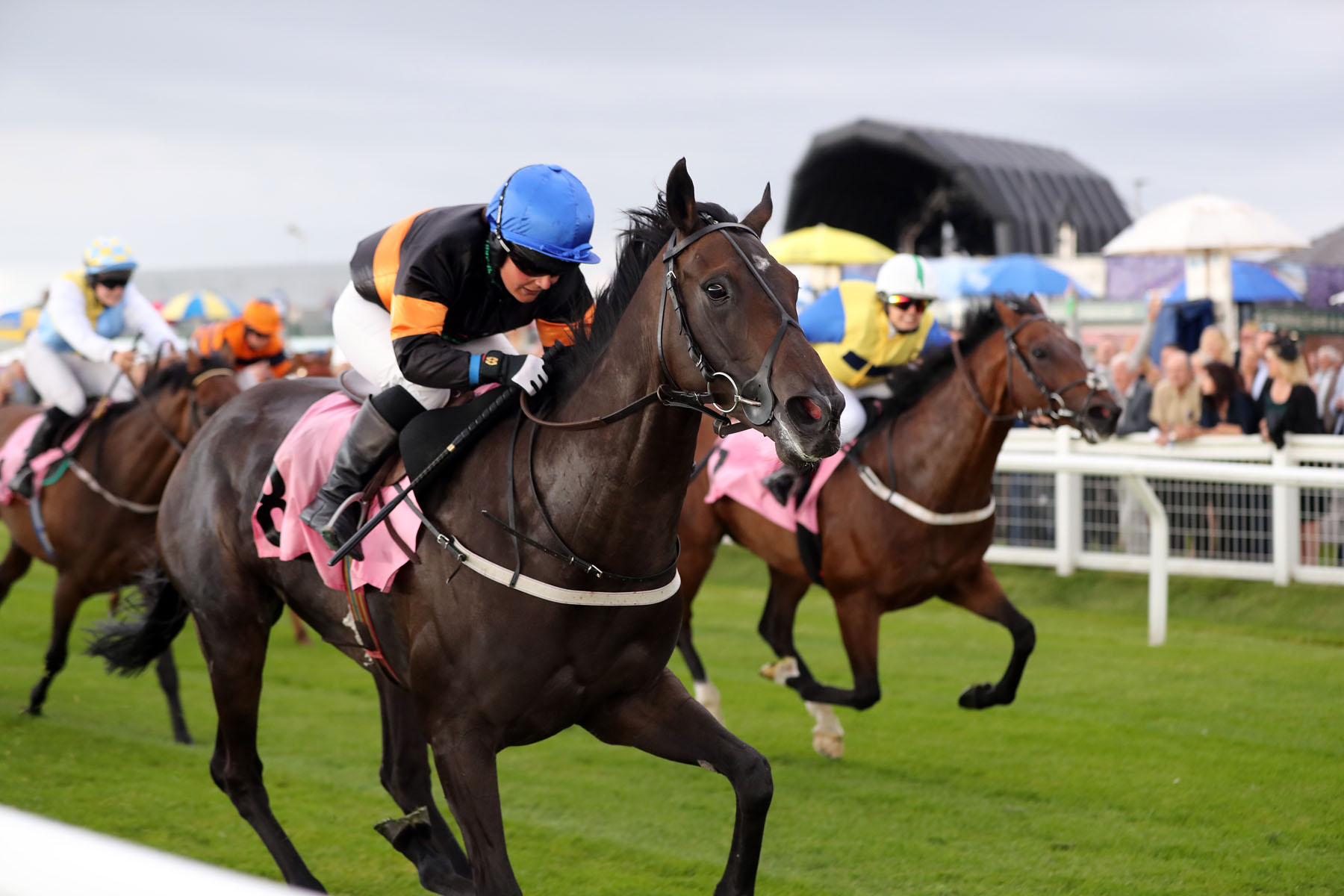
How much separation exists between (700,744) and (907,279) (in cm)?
307

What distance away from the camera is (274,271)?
24469 mm

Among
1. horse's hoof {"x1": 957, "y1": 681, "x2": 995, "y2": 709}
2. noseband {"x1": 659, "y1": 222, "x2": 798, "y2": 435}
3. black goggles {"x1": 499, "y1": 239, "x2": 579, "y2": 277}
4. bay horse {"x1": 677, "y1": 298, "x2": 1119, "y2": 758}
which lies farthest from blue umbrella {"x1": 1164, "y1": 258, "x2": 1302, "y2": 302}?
noseband {"x1": 659, "y1": 222, "x2": 798, "y2": 435}

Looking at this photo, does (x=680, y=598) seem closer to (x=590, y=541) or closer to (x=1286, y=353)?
(x=590, y=541)

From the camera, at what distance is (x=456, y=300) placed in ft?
10.5

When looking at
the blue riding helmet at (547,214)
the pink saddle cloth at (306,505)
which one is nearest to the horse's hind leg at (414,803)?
the pink saddle cloth at (306,505)

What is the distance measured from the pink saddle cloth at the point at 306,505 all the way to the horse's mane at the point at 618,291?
1.56 feet

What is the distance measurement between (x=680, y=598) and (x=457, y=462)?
0.59m

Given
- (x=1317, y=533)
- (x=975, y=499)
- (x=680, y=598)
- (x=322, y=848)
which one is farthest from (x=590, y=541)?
(x=1317, y=533)

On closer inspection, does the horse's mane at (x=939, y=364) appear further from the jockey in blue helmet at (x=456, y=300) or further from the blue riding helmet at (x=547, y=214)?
the blue riding helmet at (x=547, y=214)

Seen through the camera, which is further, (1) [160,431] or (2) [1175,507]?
(2) [1175,507]

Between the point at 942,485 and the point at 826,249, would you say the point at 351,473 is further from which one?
the point at 826,249

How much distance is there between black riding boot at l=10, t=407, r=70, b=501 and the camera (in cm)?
649

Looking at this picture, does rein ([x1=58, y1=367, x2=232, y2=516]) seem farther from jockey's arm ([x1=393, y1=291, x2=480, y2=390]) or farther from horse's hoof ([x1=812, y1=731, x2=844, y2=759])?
jockey's arm ([x1=393, y1=291, x2=480, y2=390])

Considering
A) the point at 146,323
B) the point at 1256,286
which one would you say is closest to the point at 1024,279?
the point at 1256,286
